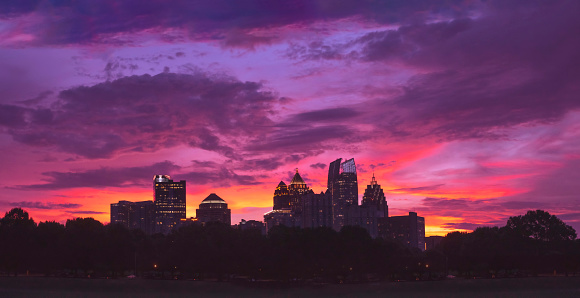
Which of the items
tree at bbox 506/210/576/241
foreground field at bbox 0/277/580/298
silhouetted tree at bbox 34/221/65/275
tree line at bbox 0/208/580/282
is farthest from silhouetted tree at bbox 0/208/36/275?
tree at bbox 506/210/576/241

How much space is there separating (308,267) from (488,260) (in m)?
47.4

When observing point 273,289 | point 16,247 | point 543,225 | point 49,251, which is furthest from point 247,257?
point 543,225

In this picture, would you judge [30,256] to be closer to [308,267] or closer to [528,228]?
[308,267]

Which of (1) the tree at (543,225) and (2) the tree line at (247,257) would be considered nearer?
(2) the tree line at (247,257)

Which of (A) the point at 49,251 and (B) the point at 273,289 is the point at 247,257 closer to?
(B) the point at 273,289

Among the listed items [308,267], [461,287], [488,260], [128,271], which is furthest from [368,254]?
[128,271]

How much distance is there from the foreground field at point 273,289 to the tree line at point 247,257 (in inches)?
390

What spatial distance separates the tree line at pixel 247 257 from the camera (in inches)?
5463

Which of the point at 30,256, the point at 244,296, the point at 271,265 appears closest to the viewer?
the point at 244,296

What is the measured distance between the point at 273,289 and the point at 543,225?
96.3 meters

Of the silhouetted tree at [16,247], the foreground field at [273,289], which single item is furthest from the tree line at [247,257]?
the foreground field at [273,289]

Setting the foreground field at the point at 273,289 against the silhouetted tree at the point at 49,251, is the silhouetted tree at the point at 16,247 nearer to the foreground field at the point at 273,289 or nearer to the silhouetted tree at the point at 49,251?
the silhouetted tree at the point at 49,251

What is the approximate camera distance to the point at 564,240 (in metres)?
180

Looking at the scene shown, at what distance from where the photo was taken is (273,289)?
123 m
